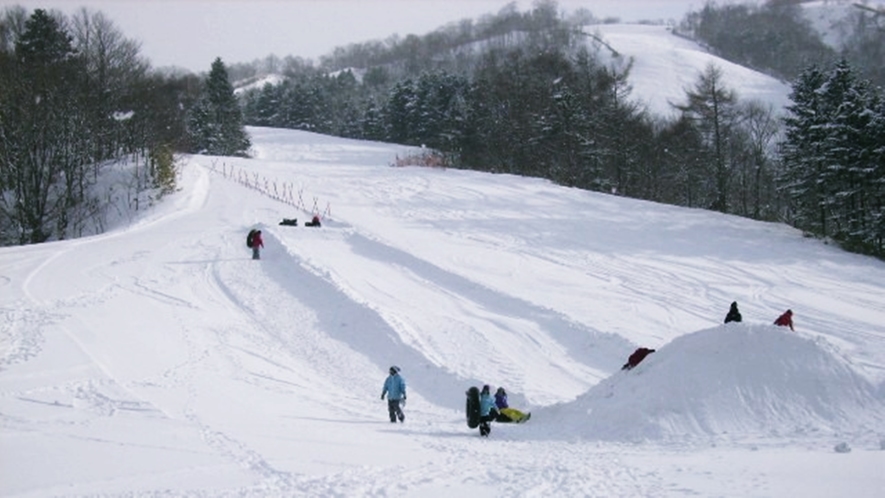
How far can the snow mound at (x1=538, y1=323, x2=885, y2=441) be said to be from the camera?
11258 mm

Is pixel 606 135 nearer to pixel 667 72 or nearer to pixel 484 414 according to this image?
pixel 484 414

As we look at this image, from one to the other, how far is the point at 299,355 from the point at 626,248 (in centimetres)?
1643

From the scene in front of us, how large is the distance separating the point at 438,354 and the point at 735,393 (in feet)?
26.7

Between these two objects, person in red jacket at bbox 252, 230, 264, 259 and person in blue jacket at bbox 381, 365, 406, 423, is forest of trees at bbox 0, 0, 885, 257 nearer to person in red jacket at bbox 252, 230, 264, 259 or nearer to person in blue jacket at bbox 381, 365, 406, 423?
person in red jacket at bbox 252, 230, 264, 259

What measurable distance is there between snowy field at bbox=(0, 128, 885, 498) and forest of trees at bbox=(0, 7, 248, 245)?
16.0 feet

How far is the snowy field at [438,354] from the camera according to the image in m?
9.09

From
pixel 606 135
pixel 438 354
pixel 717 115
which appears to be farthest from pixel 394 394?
pixel 606 135

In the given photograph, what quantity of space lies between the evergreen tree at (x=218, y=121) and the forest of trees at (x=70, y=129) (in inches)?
677

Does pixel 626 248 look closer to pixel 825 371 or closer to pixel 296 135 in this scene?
pixel 825 371

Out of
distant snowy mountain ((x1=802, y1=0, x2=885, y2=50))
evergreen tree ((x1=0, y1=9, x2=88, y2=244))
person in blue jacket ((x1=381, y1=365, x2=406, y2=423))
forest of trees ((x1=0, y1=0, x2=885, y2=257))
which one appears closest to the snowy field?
person in blue jacket ((x1=381, y1=365, x2=406, y2=423))

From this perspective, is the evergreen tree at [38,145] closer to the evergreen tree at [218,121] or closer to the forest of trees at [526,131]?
the forest of trees at [526,131]

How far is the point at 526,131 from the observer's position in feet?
178

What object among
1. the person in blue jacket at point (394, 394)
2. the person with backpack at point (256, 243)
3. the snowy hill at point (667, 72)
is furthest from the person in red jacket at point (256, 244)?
the snowy hill at point (667, 72)

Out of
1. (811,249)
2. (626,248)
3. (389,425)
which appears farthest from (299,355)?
(811,249)
